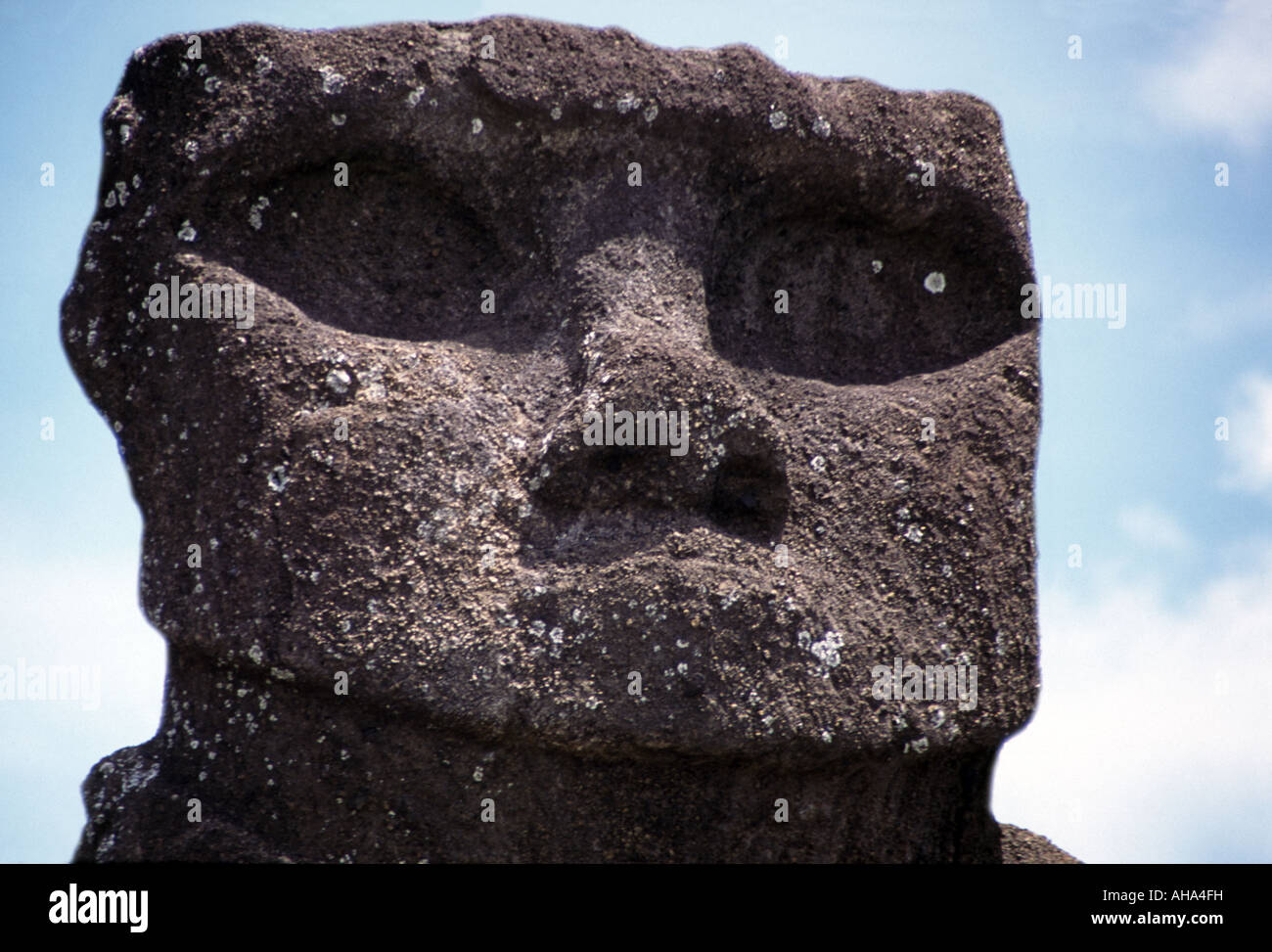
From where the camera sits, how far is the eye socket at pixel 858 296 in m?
3.48

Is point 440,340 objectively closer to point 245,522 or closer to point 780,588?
point 245,522

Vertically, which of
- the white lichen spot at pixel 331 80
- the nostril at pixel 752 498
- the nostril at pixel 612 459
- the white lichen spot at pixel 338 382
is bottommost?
the nostril at pixel 752 498

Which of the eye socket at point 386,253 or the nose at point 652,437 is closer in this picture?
the nose at point 652,437

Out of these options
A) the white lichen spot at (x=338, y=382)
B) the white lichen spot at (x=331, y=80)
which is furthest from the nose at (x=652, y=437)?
the white lichen spot at (x=331, y=80)

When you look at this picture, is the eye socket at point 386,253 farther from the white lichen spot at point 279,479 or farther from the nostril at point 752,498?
the nostril at point 752,498

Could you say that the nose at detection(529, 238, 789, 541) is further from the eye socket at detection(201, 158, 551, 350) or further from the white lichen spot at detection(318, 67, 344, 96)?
the white lichen spot at detection(318, 67, 344, 96)

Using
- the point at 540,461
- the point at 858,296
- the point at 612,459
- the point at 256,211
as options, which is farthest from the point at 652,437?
the point at 256,211

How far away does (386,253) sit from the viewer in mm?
3324

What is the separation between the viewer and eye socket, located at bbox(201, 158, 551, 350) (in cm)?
322

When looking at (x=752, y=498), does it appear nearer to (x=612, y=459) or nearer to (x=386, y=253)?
(x=612, y=459)

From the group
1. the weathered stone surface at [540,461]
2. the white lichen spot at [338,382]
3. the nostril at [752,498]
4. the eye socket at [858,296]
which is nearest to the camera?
the weathered stone surface at [540,461]

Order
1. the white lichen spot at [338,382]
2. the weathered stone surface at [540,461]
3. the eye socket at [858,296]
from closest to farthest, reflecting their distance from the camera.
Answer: the weathered stone surface at [540,461]
the white lichen spot at [338,382]
the eye socket at [858,296]
